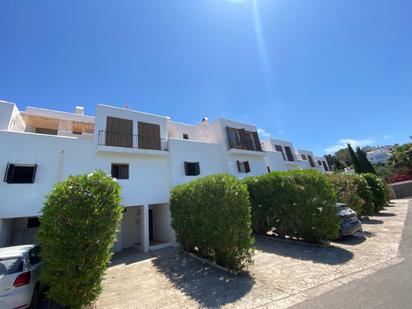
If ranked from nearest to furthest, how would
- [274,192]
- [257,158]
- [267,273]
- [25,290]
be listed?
[25,290] → [267,273] → [274,192] → [257,158]

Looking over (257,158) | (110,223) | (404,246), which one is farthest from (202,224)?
(257,158)

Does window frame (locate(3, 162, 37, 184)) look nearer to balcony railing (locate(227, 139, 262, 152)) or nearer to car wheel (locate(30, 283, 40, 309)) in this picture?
car wheel (locate(30, 283, 40, 309))

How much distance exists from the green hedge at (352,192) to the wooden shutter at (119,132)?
1309 cm

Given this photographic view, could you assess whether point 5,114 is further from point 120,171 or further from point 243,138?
point 243,138

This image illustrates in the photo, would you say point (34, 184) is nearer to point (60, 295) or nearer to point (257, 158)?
point (60, 295)

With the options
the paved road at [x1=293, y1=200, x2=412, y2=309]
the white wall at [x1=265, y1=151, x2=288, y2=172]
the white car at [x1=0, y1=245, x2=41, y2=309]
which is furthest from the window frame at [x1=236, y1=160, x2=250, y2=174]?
the white car at [x1=0, y1=245, x2=41, y2=309]

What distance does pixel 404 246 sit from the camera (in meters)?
7.66

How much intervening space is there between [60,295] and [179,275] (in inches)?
148

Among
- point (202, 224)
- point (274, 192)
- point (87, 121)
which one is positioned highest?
point (87, 121)

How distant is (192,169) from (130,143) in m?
4.82

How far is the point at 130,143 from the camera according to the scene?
1316cm

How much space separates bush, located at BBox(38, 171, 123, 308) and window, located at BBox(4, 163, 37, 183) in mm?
6516

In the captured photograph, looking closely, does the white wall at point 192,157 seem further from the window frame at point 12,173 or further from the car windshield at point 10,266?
the car windshield at point 10,266

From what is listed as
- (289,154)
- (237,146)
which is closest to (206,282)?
(237,146)
